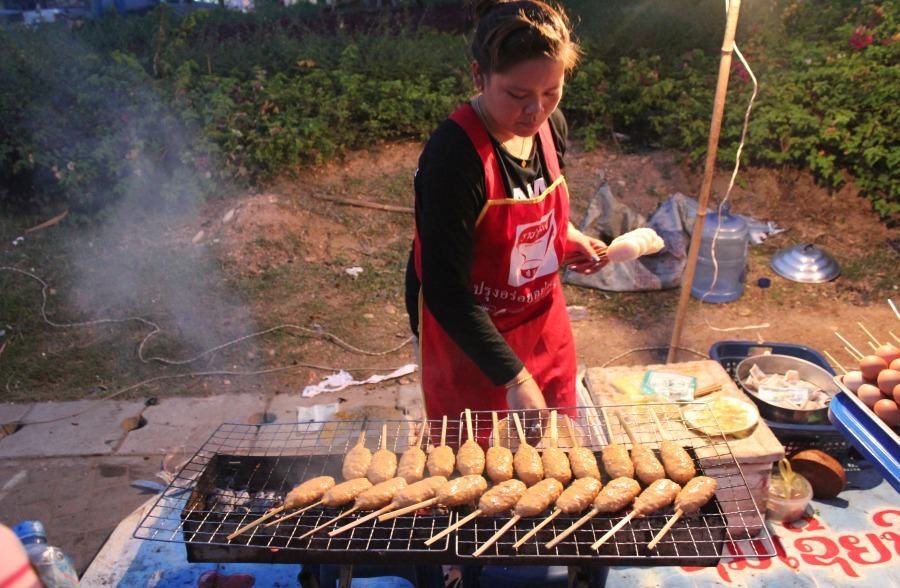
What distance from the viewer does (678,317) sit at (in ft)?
16.1

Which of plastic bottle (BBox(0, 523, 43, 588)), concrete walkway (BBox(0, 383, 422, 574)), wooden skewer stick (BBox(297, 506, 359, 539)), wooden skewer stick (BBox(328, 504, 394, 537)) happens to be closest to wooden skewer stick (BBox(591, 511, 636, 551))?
wooden skewer stick (BBox(328, 504, 394, 537))

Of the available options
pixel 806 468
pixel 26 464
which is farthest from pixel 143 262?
pixel 806 468

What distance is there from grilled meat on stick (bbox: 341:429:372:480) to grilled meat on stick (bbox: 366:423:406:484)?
2 cm

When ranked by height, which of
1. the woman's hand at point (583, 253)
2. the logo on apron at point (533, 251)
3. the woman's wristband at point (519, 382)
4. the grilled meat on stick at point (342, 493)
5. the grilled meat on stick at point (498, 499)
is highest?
the logo on apron at point (533, 251)

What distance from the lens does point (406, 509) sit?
244cm

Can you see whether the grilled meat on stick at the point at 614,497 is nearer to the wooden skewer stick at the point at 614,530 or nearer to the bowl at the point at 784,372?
the wooden skewer stick at the point at 614,530

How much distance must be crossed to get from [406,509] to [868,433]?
196 centimetres

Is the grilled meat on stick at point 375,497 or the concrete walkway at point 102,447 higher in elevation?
the grilled meat on stick at point 375,497

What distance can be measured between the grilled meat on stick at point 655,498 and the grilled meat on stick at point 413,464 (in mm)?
863

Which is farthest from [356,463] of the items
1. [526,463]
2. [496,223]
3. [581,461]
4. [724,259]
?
[724,259]

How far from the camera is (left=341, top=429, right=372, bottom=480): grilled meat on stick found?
279cm

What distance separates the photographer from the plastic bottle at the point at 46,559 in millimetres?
2799

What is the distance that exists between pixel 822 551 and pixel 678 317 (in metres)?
1.83

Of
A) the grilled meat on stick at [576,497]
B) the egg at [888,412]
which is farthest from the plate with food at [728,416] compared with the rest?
the grilled meat on stick at [576,497]
